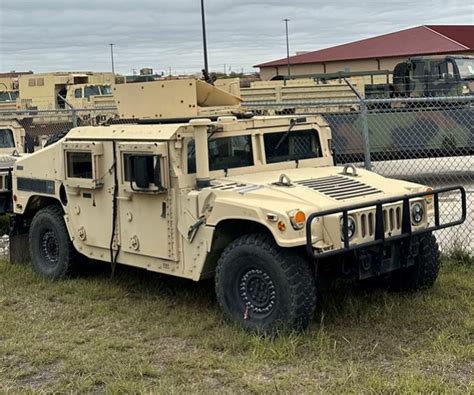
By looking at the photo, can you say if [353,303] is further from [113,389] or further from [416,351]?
[113,389]

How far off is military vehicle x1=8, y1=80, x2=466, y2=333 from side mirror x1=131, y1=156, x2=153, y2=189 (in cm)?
1

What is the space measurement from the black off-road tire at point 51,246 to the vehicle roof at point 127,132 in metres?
0.87

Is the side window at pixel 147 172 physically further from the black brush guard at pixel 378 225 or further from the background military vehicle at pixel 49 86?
the background military vehicle at pixel 49 86

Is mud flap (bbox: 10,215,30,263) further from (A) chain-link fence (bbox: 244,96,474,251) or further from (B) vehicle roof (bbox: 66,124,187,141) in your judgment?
(A) chain-link fence (bbox: 244,96,474,251)

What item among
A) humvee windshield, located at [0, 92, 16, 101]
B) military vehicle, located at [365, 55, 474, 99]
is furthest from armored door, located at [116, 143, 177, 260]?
humvee windshield, located at [0, 92, 16, 101]

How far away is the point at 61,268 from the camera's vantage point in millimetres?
7074

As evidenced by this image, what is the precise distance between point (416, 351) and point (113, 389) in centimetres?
199

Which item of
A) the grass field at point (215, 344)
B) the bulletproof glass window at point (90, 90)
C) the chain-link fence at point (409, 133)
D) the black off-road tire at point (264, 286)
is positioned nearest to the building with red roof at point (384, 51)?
the bulletproof glass window at point (90, 90)

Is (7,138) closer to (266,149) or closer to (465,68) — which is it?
(266,149)

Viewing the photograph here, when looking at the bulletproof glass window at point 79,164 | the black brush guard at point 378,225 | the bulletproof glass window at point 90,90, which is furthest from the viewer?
the bulletproof glass window at point 90,90

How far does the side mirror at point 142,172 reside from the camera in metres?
5.77

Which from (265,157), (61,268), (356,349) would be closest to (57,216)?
(61,268)

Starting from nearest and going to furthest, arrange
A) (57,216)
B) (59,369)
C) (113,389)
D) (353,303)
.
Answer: (113,389), (59,369), (353,303), (57,216)

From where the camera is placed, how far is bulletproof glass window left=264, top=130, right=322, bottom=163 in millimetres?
6227
